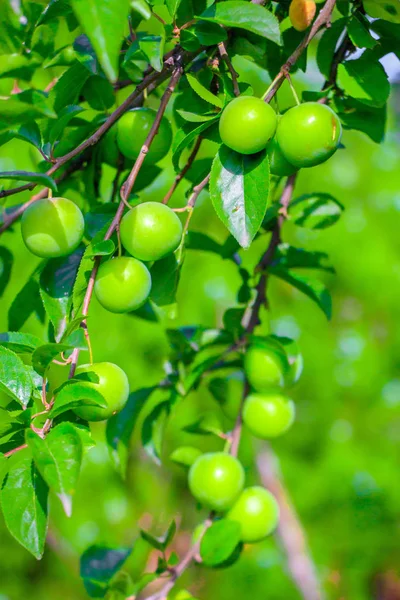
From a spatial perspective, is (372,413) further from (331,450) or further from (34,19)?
(34,19)

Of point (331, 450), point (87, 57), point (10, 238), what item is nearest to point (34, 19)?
point (87, 57)

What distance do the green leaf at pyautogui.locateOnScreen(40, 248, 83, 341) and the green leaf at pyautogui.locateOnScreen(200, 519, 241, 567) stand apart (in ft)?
1.18

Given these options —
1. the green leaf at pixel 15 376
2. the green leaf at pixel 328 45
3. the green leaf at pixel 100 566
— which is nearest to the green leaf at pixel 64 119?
the green leaf at pixel 15 376

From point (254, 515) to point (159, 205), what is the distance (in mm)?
454

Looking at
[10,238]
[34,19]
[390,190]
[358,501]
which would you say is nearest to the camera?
[34,19]

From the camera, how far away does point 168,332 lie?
0.94m

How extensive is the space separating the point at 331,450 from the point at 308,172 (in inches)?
46.1

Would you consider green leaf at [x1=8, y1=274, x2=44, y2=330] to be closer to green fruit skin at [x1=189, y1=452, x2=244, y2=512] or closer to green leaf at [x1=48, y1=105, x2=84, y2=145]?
green leaf at [x1=48, y1=105, x2=84, y2=145]

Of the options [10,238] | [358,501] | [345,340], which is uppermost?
[10,238]

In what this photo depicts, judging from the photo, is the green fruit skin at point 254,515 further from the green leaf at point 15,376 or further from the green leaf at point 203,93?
the green leaf at point 203,93

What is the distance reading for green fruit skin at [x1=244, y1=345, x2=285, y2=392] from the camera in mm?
846

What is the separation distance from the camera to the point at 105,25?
1.34 ft

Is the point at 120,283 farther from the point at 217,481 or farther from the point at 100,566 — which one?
the point at 100,566

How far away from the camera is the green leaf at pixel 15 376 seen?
0.56 m
